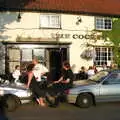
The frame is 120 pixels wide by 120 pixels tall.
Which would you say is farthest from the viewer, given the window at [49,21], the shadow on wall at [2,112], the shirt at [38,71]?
the window at [49,21]

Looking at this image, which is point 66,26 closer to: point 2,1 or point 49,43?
point 49,43

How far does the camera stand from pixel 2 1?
26875 millimetres

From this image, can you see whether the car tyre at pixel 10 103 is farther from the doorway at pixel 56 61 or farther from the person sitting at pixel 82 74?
the doorway at pixel 56 61

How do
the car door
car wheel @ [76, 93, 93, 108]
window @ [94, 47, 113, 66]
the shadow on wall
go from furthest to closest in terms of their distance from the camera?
window @ [94, 47, 113, 66] < the car door < car wheel @ [76, 93, 93, 108] < the shadow on wall

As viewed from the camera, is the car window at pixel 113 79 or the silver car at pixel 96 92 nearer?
the silver car at pixel 96 92

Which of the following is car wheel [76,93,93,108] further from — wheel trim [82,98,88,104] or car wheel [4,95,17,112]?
car wheel [4,95,17,112]

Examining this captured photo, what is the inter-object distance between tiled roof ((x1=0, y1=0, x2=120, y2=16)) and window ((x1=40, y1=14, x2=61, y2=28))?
0.45 metres

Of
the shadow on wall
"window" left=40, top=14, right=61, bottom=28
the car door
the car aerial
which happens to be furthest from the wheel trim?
"window" left=40, top=14, right=61, bottom=28

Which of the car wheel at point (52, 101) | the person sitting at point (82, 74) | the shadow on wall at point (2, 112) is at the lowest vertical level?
the shadow on wall at point (2, 112)

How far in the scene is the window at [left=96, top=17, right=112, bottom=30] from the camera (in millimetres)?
28500

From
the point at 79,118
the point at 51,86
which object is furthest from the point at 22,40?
the point at 79,118

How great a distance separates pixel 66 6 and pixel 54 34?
2028mm

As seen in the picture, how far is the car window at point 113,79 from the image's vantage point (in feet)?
56.4

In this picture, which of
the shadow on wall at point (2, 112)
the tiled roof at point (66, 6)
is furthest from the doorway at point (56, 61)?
the shadow on wall at point (2, 112)
